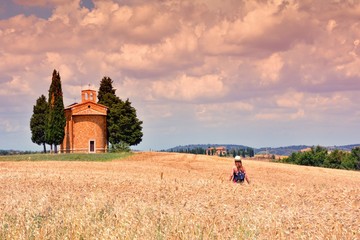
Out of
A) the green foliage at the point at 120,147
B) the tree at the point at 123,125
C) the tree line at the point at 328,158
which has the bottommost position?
the tree line at the point at 328,158

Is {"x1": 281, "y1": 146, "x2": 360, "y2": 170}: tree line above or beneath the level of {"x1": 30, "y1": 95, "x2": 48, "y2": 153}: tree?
beneath

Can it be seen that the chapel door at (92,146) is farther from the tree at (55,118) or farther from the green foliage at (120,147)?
the tree at (55,118)

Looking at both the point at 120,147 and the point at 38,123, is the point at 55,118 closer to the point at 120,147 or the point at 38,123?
the point at 120,147

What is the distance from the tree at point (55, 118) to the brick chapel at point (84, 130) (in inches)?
67.7

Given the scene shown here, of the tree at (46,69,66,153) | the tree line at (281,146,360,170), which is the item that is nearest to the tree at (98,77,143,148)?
the tree at (46,69,66,153)

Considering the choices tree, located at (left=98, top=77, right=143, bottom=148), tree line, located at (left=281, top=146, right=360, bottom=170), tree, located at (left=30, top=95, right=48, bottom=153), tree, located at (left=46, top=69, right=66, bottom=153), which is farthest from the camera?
tree line, located at (left=281, top=146, right=360, bottom=170)

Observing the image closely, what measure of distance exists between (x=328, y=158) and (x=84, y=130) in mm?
79054

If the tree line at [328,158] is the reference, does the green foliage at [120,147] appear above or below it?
above

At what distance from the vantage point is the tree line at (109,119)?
70125 mm

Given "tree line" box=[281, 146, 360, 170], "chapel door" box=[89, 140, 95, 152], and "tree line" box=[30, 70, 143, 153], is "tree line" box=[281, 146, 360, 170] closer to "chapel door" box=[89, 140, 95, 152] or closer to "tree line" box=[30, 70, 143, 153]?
"tree line" box=[30, 70, 143, 153]

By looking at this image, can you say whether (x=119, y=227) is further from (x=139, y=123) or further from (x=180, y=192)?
(x=139, y=123)

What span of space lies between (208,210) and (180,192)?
4.85m

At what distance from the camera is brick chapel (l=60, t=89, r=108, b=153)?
71.7m

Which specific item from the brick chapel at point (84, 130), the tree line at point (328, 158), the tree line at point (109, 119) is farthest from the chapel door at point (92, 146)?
the tree line at point (328, 158)
